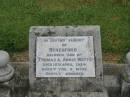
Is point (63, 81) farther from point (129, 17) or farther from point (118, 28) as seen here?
Result: point (129, 17)

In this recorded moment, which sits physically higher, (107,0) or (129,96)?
(107,0)

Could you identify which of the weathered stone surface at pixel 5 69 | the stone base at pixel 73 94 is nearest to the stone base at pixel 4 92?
the weathered stone surface at pixel 5 69

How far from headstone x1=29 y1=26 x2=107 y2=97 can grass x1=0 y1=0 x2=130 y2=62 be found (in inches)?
70.5

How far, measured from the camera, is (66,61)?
567cm

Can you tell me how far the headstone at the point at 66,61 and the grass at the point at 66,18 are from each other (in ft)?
5.88

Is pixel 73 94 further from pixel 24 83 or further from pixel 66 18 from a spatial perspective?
pixel 66 18

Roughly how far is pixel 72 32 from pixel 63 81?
2.48 ft

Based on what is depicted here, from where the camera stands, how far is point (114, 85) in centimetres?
594

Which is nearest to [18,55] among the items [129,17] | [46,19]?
[46,19]

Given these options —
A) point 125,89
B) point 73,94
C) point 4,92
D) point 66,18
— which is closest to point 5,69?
point 4,92

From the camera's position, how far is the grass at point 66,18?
7594 mm

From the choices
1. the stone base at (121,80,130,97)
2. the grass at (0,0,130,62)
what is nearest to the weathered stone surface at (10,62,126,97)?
the stone base at (121,80,130,97)

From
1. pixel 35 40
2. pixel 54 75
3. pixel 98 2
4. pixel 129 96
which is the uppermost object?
pixel 98 2

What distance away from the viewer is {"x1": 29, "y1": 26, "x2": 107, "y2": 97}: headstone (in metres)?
5.65
